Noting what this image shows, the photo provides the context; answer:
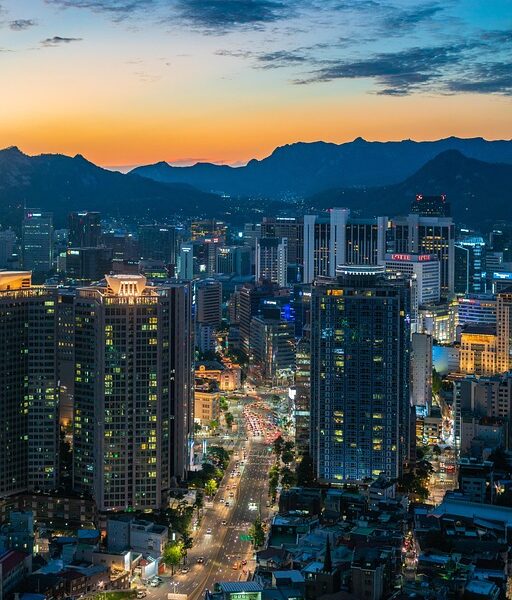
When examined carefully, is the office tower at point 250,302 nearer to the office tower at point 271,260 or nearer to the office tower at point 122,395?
the office tower at point 271,260

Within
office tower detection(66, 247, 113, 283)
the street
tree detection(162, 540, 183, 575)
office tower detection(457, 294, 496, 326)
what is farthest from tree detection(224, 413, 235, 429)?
office tower detection(66, 247, 113, 283)

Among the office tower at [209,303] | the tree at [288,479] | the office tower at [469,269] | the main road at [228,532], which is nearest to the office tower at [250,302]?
the office tower at [209,303]

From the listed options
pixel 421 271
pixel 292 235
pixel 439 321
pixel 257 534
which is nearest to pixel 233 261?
pixel 292 235

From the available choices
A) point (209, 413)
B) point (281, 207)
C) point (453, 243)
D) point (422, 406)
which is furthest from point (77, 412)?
point (281, 207)

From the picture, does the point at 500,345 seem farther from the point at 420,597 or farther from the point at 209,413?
the point at 420,597

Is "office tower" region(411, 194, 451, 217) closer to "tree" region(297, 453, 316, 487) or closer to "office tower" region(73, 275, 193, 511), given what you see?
"tree" region(297, 453, 316, 487)
